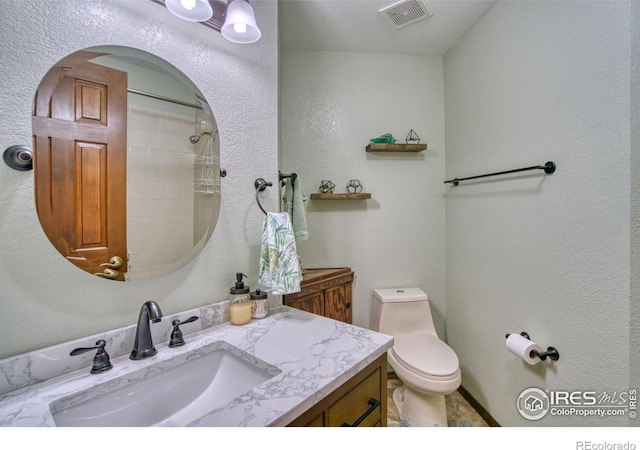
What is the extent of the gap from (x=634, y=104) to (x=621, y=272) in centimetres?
56

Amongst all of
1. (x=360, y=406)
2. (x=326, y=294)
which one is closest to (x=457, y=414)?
(x=326, y=294)

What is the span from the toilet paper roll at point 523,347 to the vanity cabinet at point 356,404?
0.77 m

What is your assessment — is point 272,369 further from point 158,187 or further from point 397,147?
point 397,147

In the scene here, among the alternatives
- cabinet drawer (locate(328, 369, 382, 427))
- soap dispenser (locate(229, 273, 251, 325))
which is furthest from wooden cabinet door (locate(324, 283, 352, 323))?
cabinet drawer (locate(328, 369, 382, 427))

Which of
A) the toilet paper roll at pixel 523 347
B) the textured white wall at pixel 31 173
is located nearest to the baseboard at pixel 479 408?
the toilet paper roll at pixel 523 347

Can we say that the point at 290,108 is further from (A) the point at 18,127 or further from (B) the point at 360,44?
(A) the point at 18,127

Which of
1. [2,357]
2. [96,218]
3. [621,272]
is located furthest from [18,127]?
[621,272]

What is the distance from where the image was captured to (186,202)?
98cm

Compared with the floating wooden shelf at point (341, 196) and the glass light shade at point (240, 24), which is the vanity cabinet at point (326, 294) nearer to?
the floating wooden shelf at point (341, 196)

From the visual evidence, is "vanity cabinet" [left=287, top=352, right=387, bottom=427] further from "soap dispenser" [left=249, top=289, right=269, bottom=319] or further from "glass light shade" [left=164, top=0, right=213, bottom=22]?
"glass light shade" [left=164, top=0, right=213, bottom=22]

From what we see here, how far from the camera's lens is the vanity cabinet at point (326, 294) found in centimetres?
150

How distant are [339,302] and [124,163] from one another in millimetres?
1415

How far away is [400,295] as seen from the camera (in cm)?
183

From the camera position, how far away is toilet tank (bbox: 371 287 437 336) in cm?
179
